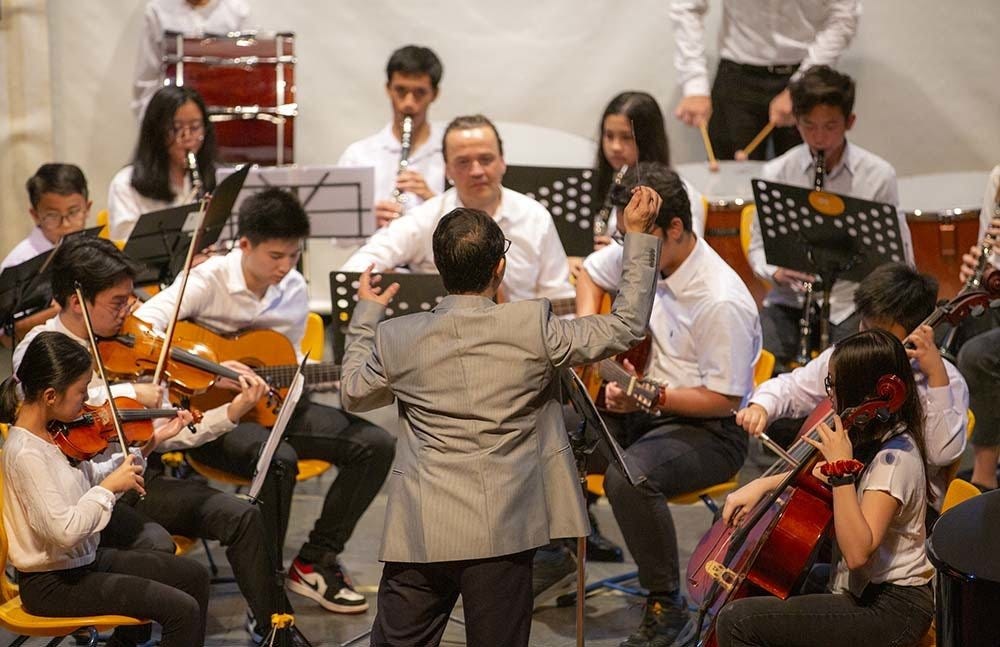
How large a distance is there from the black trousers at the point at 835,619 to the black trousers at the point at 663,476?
0.81m

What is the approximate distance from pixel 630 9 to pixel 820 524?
15.5ft

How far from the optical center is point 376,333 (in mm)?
3117

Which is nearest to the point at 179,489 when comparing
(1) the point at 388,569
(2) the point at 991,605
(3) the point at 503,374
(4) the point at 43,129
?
(1) the point at 388,569

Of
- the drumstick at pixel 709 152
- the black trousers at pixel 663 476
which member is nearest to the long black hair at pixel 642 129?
the drumstick at pixel 709 152

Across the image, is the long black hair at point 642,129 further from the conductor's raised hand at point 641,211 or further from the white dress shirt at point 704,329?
the conductor's raised hand at point 641,211

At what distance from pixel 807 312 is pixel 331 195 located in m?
1.92

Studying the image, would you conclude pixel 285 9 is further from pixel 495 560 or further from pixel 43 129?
pixel 495 560

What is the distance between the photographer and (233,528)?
397 cm

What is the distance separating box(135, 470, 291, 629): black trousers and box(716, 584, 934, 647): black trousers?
4.81 feet

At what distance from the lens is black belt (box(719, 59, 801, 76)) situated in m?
6.68

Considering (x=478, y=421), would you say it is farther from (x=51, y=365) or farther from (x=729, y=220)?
(x=729, y=220)


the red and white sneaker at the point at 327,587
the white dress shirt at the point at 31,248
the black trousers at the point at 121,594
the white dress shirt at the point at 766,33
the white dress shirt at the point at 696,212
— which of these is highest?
the white dress shirt at the point at 766,33

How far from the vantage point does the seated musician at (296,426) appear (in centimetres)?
444

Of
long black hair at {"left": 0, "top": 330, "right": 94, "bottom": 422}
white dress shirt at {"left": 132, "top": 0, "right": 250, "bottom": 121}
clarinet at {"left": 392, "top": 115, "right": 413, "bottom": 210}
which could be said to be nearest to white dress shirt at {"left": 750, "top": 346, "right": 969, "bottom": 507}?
long black hair at {"left": 0, "top": 330, "right": 94, "bottom": 422}
